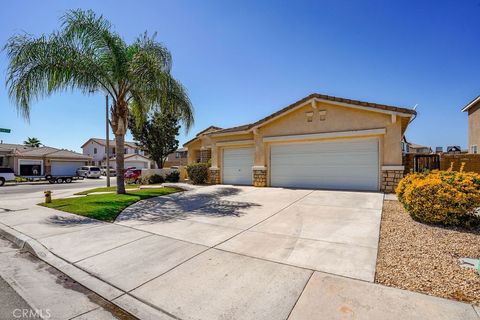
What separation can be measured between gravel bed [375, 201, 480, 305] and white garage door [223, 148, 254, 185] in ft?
30.9

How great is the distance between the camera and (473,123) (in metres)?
20.6

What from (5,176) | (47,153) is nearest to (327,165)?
(5,176)

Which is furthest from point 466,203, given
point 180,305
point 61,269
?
point 61,269

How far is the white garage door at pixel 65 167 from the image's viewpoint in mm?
35469

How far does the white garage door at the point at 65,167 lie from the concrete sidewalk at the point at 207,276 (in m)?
34.7

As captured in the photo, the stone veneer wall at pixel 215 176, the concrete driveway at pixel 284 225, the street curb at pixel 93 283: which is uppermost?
the stone veneer wall at pixel 215 176

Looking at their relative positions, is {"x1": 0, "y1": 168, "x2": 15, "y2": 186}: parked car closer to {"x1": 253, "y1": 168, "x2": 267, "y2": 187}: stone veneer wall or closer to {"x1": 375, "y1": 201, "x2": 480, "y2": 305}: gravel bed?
{"x1": 253, "y1": 168, "x2": 267, "y2": 187}: stone veneer wall

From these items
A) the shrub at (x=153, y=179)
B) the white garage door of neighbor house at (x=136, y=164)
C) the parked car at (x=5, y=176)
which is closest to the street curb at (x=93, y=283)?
the shrub at (x=153, y=179)

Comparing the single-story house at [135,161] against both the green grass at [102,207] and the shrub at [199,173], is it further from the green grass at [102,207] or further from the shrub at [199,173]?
the green grass at [102,207]

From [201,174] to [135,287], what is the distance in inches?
509

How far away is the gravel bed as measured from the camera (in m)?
3.25

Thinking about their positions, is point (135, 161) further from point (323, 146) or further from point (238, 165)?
point (323, 146)

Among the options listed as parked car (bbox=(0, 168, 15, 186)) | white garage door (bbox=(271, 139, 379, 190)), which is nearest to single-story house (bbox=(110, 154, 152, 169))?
parked car (bbox=(0, 168, 15, 186))

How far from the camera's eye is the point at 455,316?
2691 mm
